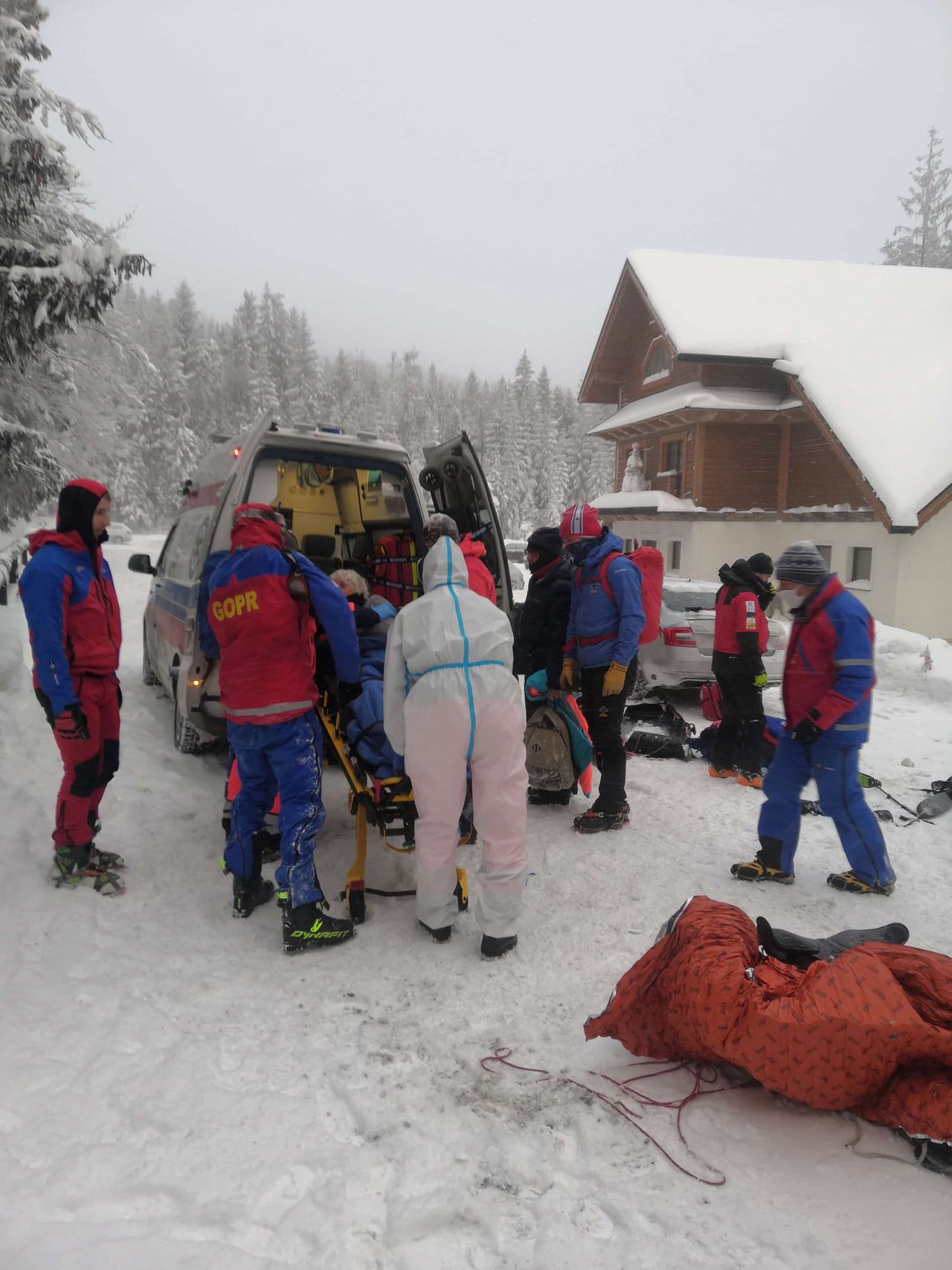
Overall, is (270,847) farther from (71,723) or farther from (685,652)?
(685,652)

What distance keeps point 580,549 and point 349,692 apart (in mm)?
2050

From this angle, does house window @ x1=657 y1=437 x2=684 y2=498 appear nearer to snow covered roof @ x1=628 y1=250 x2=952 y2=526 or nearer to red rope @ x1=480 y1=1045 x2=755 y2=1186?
snow covered roof @ x1=628 y1=250 x2=952 y2=526

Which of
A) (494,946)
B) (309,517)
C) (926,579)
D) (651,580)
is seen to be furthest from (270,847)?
(926,579)

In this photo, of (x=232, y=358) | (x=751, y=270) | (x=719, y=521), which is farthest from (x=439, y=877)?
(x=232, y=358)

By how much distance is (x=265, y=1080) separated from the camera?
2604mm

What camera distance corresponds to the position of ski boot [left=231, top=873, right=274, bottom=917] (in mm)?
3754

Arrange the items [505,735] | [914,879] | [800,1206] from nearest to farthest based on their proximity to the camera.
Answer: [800,1206] < [505,735] < [914,879]

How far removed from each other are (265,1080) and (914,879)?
378 centimetres

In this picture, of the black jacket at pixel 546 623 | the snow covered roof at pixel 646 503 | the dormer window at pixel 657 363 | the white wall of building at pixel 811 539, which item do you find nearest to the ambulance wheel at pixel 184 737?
the black jacket at pixel 546 623

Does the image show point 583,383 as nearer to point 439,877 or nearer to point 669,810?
point 669,810

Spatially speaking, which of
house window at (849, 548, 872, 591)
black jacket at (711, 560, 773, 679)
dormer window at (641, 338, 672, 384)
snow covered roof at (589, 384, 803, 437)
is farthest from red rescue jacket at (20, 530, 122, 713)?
dormer window at (641, 338, 672, 384)

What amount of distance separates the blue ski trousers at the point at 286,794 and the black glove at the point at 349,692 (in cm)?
39

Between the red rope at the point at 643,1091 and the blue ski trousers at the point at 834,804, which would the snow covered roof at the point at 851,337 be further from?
the red rope at the point at 643,1091

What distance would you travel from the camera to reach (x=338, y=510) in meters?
7.85
